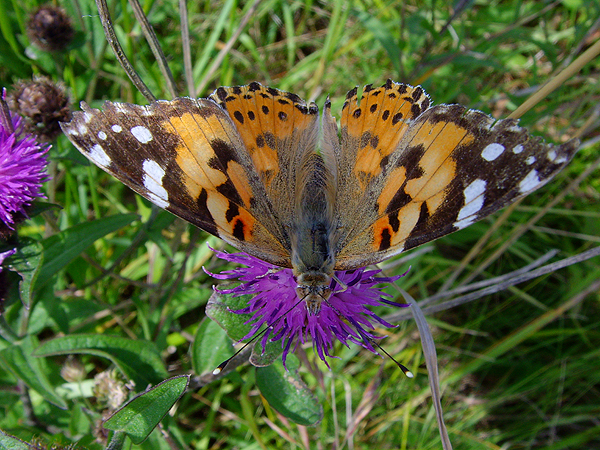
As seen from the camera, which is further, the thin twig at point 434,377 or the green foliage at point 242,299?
the green foliage at point 242,299

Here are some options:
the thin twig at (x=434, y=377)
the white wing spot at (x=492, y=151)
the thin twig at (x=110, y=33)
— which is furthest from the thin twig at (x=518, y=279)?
the thin twig at (x=110, y=33)

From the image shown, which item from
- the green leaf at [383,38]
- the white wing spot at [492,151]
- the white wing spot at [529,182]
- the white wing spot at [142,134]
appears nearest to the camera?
the white wing spot at [529,182]

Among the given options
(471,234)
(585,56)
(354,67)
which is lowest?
(585,56)

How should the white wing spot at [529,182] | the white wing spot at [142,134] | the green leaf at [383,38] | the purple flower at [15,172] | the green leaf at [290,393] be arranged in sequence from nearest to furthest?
the white wing spot at [529,182], the white wing spot at [142,134], the purple flower at [15,172], the green leaf at [290,393], the green leaf at [383,38]

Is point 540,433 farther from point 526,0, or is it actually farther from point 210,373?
point 526,0

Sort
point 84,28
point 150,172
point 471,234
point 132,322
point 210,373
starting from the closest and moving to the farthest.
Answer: point 150,172 → point 210,373 → point 84,28 → point 132,322 → point 471,234

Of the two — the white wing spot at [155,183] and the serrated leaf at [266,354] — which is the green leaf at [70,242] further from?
the serrated leaf at [266,354]

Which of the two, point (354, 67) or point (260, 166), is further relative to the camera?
point (354, 67)

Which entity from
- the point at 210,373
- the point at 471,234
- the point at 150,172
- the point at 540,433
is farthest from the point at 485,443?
the point at 150,172
